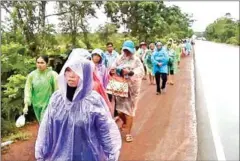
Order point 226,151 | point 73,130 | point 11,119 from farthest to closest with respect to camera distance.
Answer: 1. point 11,119
2. point 226,151
3. point 73,130

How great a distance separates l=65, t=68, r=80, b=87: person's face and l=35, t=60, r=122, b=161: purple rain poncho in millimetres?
25

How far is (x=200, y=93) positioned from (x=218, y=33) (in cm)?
9004

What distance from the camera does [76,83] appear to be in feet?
10.8

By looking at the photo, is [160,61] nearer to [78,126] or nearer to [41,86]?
[41,86]

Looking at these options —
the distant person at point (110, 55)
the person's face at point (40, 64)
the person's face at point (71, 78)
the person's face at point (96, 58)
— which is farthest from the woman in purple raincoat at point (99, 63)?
the person's face at point (71, 78)

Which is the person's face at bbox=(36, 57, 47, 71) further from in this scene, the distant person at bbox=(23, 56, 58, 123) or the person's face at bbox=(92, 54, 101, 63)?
the person's face at bbox=(92, 54, 101, 63)

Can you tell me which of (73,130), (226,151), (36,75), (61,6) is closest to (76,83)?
(73,130)

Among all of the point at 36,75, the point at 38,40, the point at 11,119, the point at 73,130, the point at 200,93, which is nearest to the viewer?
the point at 73,130

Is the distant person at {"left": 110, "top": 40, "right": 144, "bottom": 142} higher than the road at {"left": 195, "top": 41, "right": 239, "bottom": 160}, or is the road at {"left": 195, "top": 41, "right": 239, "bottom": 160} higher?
the distant person at {"left": 110, "top": 40, "right": 144, "bottom": 142}

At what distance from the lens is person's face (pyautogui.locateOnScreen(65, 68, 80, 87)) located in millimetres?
3260

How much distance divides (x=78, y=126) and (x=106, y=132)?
0.81 feet

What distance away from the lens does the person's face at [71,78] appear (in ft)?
10.7

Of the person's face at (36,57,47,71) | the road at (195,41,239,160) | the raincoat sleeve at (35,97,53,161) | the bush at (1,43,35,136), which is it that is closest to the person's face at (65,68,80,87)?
the raincoat sleeve at (35,97,53,161)

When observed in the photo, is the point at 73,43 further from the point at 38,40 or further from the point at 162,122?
the point at 162,122
